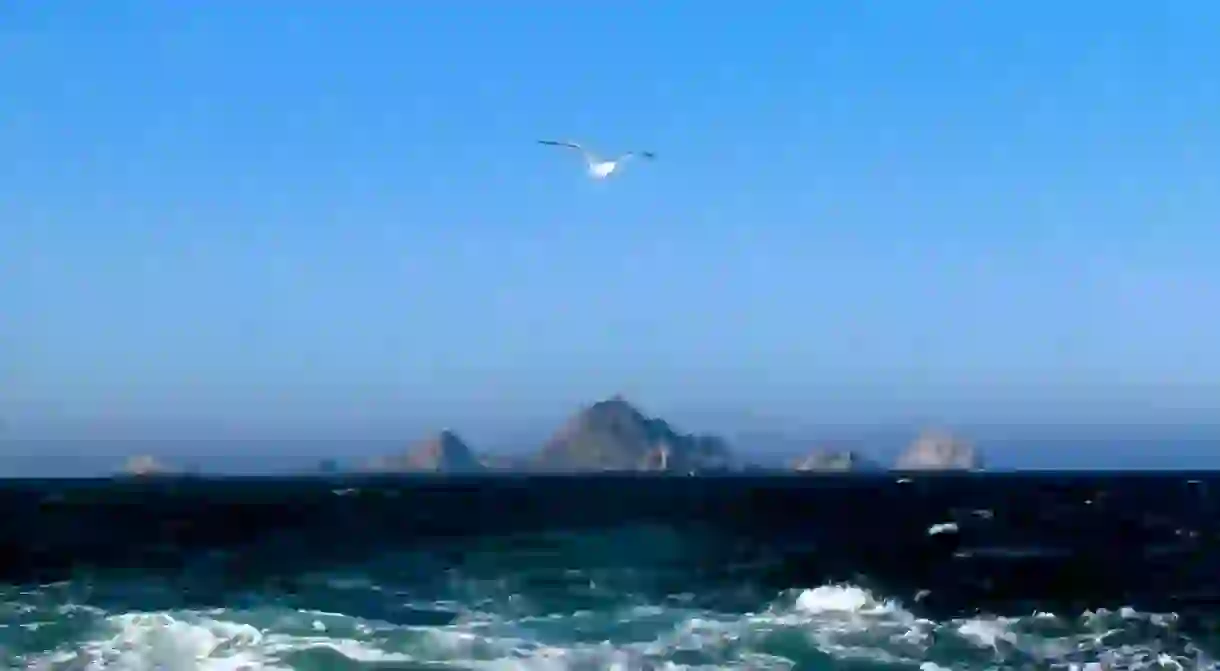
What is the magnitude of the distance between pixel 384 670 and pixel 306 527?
4465cm

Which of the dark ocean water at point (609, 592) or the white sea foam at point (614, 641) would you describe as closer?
the white sea foam at point (614, 641)

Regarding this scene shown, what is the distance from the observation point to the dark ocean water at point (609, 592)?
30.8 metres

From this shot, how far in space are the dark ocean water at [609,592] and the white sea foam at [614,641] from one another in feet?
0.28

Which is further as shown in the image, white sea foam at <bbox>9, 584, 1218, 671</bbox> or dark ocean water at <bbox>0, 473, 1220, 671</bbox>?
dark ocean water at <bbox>0, 473, 1220, 671</bbox>

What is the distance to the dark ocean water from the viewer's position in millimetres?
30844

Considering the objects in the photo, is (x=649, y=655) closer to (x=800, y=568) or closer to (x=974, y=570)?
(x=800, y=568)

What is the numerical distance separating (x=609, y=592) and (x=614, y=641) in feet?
25.7

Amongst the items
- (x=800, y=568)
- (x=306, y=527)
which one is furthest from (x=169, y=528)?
(x=800, y=568)

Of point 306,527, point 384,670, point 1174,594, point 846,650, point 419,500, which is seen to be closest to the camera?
point 384,670

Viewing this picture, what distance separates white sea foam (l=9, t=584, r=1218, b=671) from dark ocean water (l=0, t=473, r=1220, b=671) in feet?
0.28

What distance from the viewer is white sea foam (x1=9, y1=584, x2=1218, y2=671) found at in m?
29.9

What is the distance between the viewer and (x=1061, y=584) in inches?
1858

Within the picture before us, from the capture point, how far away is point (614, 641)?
31.7 metres

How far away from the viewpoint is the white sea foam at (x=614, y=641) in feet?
98.0
